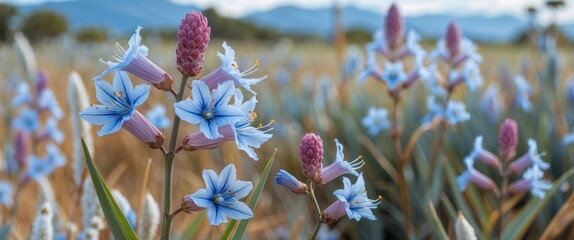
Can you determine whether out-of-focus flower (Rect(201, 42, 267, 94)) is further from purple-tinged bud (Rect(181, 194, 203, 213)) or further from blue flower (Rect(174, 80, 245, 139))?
purple-tinged bud (Rect(181, 194, 203, 213))

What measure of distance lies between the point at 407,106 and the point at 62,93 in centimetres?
317

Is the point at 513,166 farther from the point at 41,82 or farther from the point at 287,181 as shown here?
the point at 41,82

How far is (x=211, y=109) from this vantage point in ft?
3.36

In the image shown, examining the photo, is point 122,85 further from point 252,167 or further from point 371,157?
point 252,167

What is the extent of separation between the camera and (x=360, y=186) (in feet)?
3.83

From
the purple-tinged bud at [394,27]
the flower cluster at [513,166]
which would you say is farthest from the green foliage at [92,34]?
the flower cluster at [513,166]

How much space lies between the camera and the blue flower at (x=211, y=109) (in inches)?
38.8

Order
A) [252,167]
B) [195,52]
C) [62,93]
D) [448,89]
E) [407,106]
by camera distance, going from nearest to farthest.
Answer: [195,52] < [448,89] < [252,167] < [407,106] < [62,93]

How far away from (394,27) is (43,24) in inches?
780

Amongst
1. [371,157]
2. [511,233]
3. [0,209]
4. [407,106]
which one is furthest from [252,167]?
[511,233]

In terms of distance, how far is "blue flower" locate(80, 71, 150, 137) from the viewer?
1.01m

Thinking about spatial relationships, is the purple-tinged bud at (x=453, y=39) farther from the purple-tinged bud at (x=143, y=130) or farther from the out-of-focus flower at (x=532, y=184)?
the purple-tinged bud at (x=143, y=130)

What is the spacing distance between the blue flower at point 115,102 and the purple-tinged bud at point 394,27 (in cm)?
169

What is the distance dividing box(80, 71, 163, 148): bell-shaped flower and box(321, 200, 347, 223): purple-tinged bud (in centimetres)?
35
